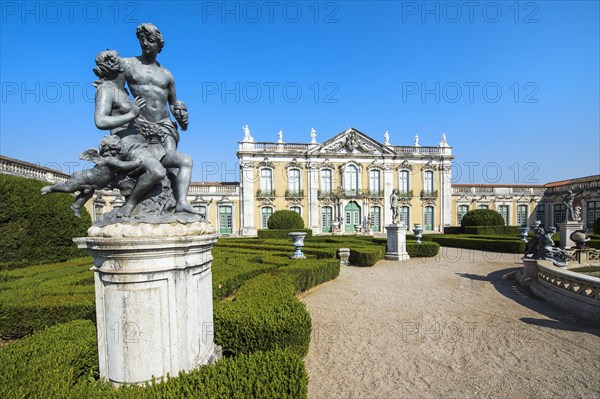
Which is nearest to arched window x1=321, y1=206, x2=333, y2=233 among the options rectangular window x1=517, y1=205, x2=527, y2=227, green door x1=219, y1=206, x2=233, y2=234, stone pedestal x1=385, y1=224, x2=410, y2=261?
green door x1=219, y1=206, x2=233, y2=234

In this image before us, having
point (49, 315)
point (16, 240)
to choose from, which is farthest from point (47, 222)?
point (49, 315)

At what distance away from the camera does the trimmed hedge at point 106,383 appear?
1987 mm

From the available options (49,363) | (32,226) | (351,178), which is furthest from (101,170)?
(351,178)

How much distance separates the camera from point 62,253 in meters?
9.74

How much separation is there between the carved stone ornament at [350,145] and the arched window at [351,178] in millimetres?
1658

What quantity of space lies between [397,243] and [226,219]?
1696 centimetres

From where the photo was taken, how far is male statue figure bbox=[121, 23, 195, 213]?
251 cm

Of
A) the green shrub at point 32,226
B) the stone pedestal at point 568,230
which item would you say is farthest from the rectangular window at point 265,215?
the stone pedestal at point 568,230

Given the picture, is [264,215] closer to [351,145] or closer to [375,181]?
[351,145]

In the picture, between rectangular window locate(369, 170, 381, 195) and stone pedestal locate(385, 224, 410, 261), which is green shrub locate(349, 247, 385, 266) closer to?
stone pedestal locate(385, 224, 410, 261)

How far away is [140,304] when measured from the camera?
219 centimetres

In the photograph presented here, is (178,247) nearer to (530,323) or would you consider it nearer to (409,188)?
(530,323)

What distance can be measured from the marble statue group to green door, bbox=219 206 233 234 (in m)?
23.5

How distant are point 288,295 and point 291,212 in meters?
17.1
